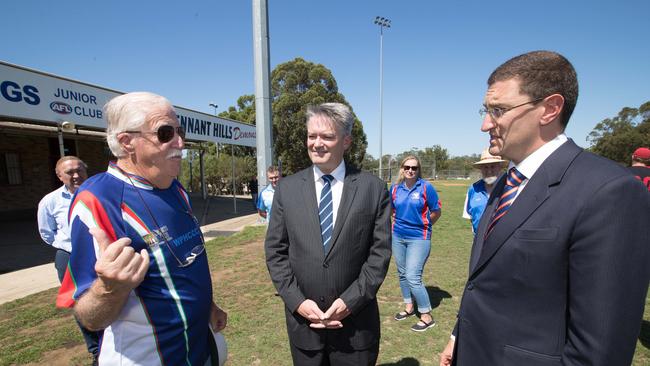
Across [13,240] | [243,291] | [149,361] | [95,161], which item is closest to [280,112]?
[95,161]

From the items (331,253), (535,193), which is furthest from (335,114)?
(535,193)

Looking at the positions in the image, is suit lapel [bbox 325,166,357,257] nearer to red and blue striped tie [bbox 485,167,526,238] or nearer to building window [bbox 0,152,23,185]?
red and blue striped tie [bbox 485,167,526,238]

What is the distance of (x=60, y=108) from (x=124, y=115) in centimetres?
832

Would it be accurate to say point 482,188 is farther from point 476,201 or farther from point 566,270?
point 566,270

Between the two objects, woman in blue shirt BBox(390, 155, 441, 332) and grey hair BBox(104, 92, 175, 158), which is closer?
grey hair BBox(104, 92, 175, 158)

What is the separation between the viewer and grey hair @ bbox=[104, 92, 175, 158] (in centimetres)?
153

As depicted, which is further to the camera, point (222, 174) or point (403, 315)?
point (222, 174)

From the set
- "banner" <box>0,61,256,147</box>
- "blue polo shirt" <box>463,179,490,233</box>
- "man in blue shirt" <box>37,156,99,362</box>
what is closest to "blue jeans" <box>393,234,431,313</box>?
"blue polo shirt" <box>463,179,490,233</box>

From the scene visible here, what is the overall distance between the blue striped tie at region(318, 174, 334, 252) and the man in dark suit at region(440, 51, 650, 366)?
0.92 meters

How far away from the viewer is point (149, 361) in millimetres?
1488

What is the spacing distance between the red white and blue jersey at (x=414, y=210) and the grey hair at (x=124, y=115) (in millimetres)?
3290

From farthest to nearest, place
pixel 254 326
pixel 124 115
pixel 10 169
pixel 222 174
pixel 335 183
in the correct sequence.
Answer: pixel 222 174 → pixel 10 169 → pixel 254 326 → pixel 335 183 → pixel 124 115

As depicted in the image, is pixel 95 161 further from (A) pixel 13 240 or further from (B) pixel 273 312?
(B) pixel 273 312

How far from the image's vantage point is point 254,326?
4207 millimetres
